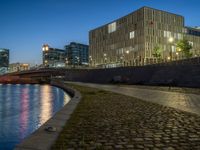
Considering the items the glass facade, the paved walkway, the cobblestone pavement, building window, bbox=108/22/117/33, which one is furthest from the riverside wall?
the glass facade

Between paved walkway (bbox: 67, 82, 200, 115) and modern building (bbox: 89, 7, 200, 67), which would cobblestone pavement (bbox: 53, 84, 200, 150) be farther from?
modern building (bbox: 89, 7, 200, 67)

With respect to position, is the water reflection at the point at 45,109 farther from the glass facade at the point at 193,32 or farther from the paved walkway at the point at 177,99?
the glass facade at the point at 193,32

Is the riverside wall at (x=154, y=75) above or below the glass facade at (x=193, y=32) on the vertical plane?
below

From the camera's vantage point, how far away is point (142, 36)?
345 feet

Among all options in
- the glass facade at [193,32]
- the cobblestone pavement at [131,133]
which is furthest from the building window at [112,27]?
the cobblestone pavement at [131,133]

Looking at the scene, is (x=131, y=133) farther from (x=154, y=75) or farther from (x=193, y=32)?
(x=193, y=32)

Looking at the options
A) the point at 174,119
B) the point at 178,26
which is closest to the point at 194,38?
the point at 178,26

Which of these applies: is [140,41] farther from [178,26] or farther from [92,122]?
[92,122]

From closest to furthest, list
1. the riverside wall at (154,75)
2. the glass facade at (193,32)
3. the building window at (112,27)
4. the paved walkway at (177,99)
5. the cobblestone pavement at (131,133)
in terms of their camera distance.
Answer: the cobblestone pavement at (131,133) → the paved walkway at (177,99) → the riverside wall at (154,75) → the glass facade at (193,32) → the building window at (112,27)

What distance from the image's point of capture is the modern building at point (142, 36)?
10512 cm

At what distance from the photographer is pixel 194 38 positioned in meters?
122

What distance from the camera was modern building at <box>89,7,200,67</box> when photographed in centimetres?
10512

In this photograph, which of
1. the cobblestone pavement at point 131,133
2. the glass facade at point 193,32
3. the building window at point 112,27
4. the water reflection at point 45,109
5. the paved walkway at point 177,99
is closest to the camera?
the cobblestone pavement at point 131,133

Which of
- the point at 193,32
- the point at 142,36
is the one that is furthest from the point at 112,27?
the point at 193,32
